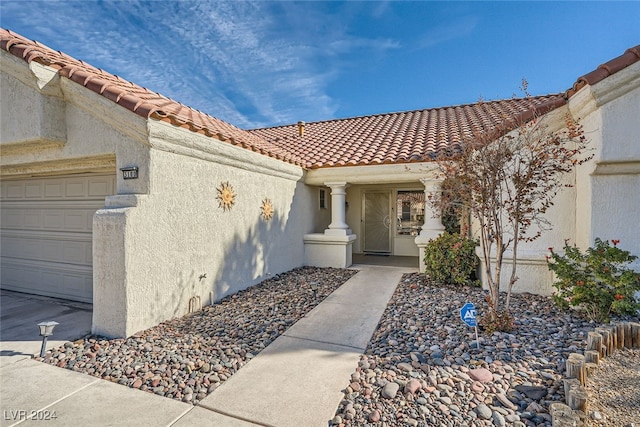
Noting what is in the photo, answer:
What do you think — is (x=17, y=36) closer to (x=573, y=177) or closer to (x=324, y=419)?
(x=324, y=419)

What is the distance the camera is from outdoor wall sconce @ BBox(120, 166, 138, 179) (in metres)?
Answer: 4.64

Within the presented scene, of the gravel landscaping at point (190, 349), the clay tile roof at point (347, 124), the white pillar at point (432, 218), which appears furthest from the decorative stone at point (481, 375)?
the white pillar at point (432, 218)

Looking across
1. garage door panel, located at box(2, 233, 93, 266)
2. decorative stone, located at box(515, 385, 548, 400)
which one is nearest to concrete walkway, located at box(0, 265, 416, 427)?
decorative stone, located at box(515, 385, 548, 400)

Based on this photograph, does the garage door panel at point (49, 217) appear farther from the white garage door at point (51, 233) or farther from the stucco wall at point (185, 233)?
the stucco wall at point (185, 233)

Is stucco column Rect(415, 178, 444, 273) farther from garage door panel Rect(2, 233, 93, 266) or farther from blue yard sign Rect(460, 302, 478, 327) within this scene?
garage door panel Rect(2, 233, 93, 266)

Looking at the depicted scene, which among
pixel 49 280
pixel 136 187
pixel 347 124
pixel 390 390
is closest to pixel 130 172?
pixel 136 187

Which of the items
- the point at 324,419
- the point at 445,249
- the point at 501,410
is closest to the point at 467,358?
the point at 501,410

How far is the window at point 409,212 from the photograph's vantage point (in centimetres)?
1161

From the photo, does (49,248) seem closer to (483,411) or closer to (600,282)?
(483,411)

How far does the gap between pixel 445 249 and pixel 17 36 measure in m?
9.83

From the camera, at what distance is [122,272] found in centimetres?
425

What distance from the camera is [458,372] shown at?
10.9 feet

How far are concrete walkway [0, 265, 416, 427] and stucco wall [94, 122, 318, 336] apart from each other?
1.13 m

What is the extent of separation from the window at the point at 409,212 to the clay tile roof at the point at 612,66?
6.91 metres
